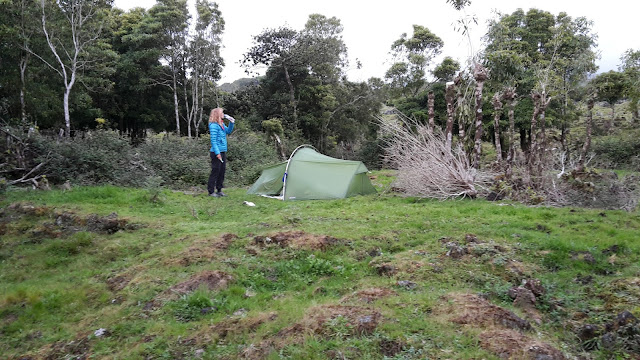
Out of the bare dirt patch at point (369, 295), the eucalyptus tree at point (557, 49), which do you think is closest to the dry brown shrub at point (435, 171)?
the bare dirt patch at point (369, 295)

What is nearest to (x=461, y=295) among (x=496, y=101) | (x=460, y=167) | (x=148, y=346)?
(x=148, y=346)

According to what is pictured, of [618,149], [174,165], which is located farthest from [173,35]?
[618,149]

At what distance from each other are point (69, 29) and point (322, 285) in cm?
1478

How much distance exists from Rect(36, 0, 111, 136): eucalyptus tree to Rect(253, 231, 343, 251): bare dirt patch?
10.7m

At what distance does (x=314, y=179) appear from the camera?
10039 mm

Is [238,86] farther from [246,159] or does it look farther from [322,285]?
[322,285]

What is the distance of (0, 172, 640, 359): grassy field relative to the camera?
3.08 meters

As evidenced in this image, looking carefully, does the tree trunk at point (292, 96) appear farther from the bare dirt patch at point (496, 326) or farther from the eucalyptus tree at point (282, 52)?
the bare dirt patch at point (496, 326)

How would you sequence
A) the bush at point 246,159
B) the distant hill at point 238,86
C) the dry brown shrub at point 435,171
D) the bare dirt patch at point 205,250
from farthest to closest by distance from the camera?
the distant hill at point 238,86
the bush at point 246,159
the dry brown shrub at point 435,171
the bare dirt patch at point 205,250

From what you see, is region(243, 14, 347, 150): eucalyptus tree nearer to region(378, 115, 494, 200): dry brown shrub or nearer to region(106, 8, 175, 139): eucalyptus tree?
region(106, 8, 175, 139): eucalyptus tree

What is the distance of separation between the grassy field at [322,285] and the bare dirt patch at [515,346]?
0.01 metres

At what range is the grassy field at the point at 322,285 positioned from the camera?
3.08m

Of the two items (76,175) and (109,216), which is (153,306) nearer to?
(109,216)

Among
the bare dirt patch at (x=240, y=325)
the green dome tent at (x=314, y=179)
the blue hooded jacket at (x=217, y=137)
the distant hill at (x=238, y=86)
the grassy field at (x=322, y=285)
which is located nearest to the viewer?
the grassy field at (x=322, y=285)
